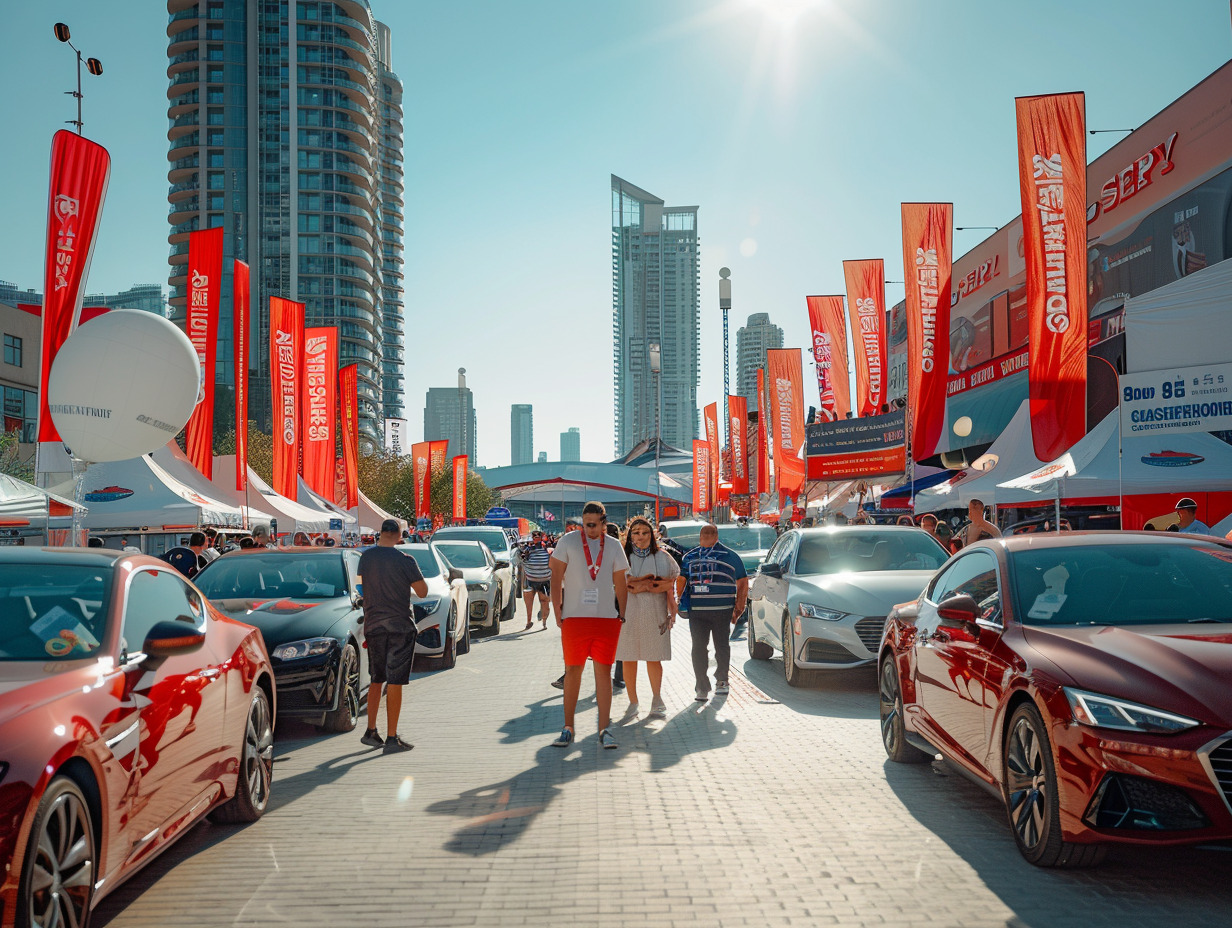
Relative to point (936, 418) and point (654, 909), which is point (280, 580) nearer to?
point (654, 909)

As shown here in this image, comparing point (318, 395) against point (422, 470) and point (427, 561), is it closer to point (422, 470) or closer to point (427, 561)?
point (427, 561)

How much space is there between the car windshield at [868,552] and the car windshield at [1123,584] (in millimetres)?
5727

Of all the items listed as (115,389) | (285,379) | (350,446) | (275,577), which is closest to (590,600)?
(275,577)

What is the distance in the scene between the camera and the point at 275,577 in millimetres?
9836

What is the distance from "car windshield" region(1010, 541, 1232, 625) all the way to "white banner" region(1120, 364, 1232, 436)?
4.97 meters

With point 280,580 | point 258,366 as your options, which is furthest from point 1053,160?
point 258,366

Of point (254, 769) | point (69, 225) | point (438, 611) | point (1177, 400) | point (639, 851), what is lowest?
point (639, 851)

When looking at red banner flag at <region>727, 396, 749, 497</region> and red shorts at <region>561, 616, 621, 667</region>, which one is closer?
red shorts at <region>561, 616, 621, 667</region>

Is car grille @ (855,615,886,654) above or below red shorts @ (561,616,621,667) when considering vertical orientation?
below

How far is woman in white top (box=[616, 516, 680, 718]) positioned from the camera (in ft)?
32.5

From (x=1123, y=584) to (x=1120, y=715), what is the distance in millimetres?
1436

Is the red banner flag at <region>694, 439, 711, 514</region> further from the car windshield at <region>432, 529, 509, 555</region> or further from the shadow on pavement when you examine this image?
the shadow on pavement

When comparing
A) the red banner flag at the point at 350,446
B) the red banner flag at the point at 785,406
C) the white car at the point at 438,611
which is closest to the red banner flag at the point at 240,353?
the white car at the point at 438,611

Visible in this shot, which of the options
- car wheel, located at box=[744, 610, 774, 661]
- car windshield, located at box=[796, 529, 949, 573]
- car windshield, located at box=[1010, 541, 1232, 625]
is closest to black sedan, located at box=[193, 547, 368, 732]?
car windshield, located at box=[796, 529, 949, 573]
